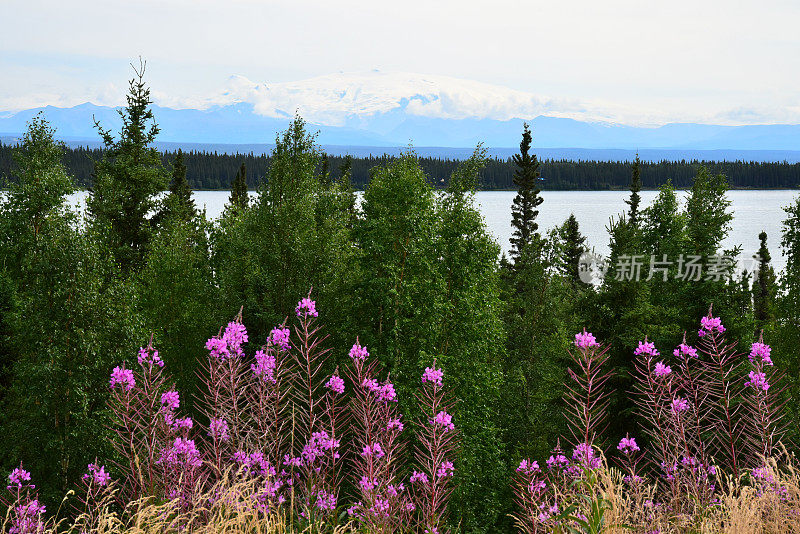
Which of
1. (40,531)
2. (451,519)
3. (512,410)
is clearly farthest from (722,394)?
(512,410)

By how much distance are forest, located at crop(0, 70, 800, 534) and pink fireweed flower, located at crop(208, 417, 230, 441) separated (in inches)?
1.3

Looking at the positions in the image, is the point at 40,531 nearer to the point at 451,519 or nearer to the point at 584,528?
the point at 584,528

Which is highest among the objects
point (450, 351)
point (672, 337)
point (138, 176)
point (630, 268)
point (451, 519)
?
point (138, 176)

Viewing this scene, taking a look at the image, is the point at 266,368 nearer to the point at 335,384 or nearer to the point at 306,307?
the point at 335,384

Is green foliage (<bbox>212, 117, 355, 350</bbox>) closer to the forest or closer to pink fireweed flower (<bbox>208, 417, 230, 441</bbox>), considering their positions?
the forest

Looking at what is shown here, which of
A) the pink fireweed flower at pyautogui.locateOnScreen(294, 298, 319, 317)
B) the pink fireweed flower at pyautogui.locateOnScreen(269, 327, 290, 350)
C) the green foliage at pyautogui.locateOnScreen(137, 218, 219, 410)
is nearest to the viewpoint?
the pink fireweed flower at pyautogui.locateOnScreen(269, 327, 290, 350)

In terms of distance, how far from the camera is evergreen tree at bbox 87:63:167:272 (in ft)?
126

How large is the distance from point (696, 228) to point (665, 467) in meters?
28.2

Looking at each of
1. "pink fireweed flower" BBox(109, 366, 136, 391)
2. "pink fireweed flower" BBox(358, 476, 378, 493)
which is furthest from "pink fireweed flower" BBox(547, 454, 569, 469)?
"pink fireweed flower" BBox(109, 366, 136, 391)

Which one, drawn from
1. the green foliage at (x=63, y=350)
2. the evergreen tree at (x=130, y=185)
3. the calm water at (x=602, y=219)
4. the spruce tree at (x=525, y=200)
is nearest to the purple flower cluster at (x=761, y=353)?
the green foliage at (x=63, y=350)

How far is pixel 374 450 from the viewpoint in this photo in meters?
6.11

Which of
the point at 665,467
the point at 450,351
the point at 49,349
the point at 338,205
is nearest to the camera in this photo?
the point at 665,467

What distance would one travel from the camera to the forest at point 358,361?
6.26 m

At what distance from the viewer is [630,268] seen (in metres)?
27.9
